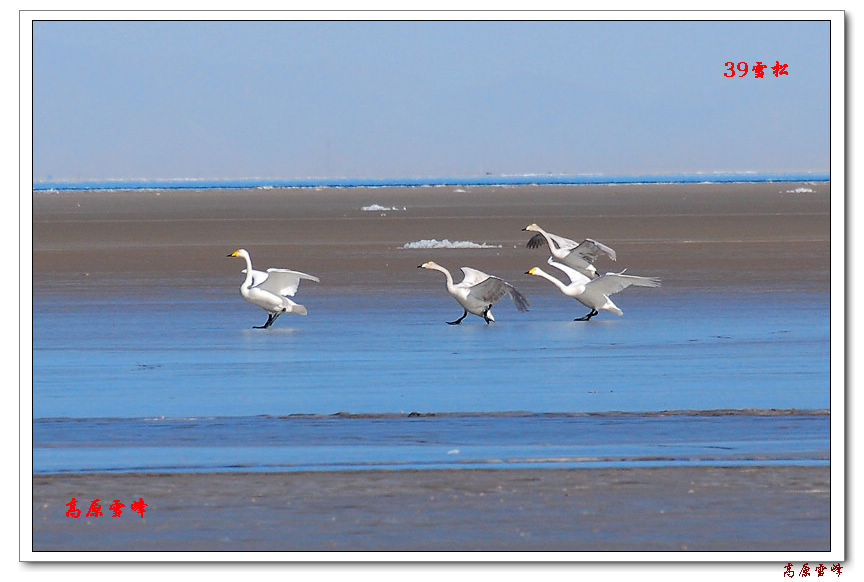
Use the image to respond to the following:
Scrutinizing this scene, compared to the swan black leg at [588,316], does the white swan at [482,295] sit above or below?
above

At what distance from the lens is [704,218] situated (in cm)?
3500

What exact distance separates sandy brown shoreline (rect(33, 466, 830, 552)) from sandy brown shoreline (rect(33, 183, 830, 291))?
72.6 inches

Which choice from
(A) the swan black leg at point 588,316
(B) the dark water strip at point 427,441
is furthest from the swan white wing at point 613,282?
(B) the dark water strip at point 427,441

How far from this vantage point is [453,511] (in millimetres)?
8344

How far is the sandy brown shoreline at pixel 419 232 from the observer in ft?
68.5

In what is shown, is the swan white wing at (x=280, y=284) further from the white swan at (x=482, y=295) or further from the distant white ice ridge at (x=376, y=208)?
the distant white ice ridge at (x=376, y=208)

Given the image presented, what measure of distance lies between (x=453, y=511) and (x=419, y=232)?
77.0 ft

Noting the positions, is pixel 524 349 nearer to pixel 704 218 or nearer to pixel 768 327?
pixel 768 327

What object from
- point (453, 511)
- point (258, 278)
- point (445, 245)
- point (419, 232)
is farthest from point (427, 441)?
point (419, 232)

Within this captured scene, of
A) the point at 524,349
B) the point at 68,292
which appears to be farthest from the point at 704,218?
the point at 524,349

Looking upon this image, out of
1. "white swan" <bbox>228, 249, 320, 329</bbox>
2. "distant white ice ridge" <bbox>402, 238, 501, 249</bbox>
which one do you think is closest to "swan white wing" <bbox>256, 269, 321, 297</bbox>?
"white swan" <bbox>228, 249, 320, 329</bbox>

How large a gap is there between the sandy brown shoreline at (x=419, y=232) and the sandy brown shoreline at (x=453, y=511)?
6.05ft
